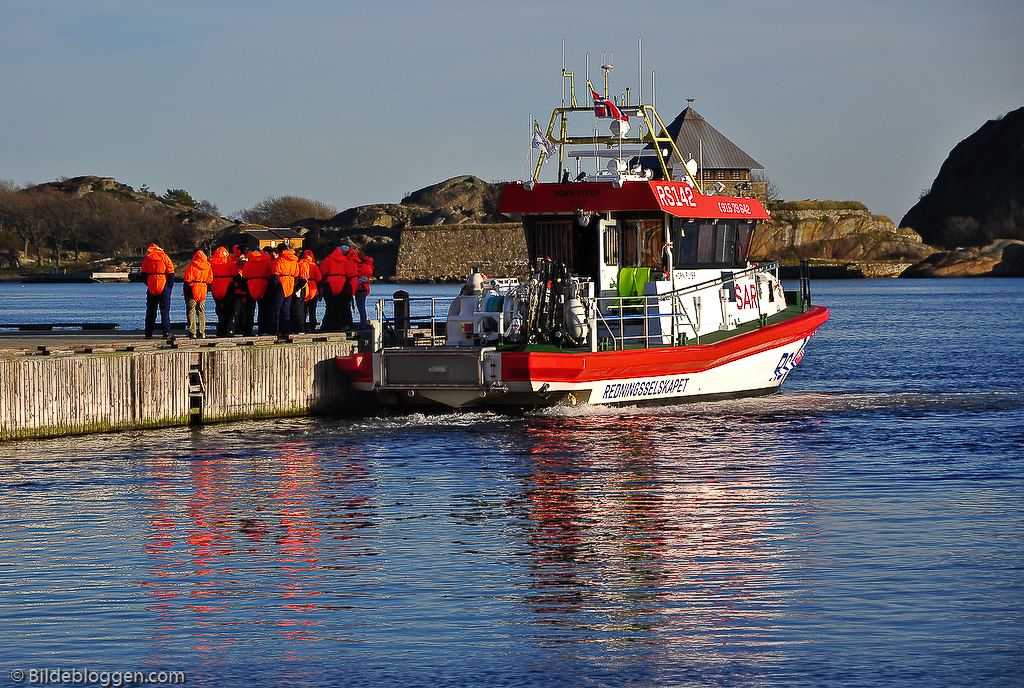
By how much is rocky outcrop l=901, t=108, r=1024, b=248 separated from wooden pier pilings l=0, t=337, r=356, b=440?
137512 millimetres

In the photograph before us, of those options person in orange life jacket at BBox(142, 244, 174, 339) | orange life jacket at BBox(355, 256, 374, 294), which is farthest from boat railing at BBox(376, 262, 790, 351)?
person in orange life jacket at BBox(142, 244, 174, 339)

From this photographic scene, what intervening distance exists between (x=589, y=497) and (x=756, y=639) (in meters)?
4.90

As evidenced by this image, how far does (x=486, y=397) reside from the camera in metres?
16.9

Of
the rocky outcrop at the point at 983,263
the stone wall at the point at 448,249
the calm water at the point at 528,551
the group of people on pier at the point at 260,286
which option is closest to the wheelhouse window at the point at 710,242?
the calm water at the point at 528,551

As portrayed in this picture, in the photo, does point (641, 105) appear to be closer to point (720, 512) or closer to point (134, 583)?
point (720, 512)

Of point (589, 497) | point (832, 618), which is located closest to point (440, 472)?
point (589, 497)

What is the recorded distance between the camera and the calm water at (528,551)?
25.8 ft

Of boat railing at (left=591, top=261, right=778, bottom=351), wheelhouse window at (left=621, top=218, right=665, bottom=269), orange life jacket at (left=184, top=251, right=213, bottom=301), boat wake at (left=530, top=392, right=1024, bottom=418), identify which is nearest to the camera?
boat railing at (left=591, top=261, right=778, bottom=351)

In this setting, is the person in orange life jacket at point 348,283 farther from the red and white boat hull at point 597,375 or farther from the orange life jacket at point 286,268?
the red and white boat hull at point 597,375

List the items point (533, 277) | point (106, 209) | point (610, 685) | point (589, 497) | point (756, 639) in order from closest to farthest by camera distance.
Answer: point (610, 685) → point (756, 639) → point (589, 497) → point (533, 277) → point (106, 209)

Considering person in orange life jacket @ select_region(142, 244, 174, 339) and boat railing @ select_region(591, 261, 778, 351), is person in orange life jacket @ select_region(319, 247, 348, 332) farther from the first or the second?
boat railing @ select_region(591, 261, 778, 351)

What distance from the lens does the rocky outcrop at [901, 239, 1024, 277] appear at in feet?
413

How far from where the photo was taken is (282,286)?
1948cm

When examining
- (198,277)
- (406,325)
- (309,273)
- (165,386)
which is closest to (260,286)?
(198,277)
